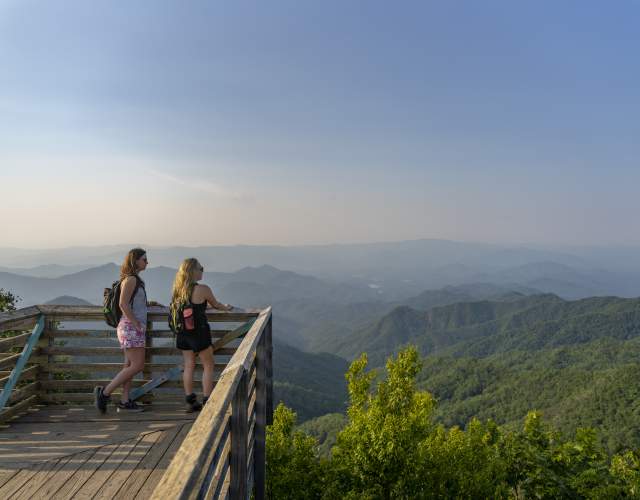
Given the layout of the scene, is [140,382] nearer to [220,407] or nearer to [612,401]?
[220,407]

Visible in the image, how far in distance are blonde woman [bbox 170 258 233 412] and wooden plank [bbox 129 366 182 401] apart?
0.51 metres

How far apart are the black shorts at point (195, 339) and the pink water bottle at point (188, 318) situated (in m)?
0.11

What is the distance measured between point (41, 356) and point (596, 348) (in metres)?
183

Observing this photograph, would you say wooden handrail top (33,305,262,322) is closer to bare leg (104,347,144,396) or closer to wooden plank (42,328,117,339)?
wooden plank (42,328,117,339)

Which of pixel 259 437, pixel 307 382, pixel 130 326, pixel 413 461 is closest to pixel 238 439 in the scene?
pixel 259 437

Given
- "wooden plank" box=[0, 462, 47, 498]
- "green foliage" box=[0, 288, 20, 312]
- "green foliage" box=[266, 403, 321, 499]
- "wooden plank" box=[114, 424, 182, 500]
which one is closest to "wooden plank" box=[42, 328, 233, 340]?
"wooden plank" box=[114, 424, 182, 500]

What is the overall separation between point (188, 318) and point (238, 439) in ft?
8.28

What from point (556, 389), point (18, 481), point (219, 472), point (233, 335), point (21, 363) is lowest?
point (556, 389)

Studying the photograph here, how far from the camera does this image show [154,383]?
566cm

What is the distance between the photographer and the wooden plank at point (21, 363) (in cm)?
485

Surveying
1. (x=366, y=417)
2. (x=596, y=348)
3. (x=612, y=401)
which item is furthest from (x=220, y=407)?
(x=596, y=348)

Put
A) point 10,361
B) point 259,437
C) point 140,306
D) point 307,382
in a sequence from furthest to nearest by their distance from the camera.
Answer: point 307,382 < point 140,306 < point 10,361 < point 259,437

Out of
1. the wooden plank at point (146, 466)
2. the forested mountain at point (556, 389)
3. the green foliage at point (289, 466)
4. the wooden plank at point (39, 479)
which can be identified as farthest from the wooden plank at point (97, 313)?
the forested mountain at point (556, 389)

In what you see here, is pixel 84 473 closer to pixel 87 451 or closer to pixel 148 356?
pixel 87 451
